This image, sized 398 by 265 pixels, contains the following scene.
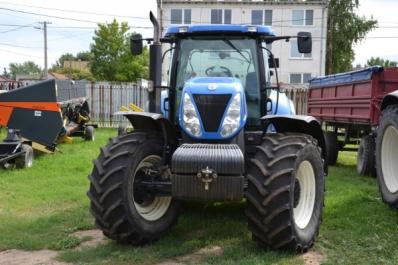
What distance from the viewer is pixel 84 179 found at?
31.1 feet

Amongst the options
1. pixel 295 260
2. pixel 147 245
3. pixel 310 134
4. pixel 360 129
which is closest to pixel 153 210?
pixel 147 245

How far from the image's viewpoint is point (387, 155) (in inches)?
276

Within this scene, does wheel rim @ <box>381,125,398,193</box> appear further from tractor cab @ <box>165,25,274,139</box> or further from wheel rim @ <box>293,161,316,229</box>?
tractor cab @ <box>165,25,274,139</box>

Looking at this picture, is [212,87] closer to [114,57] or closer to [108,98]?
[108,98]

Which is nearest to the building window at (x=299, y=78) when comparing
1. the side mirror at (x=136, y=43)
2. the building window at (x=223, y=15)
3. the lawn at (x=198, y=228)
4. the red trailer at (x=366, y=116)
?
the building window at (x=223, y=15)

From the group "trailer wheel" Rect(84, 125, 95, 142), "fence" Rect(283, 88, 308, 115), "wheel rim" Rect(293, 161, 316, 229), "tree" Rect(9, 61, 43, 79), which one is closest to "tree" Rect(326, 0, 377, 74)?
"fence" Rect(283, 88, 308, 115)

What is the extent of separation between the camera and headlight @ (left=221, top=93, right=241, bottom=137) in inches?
212

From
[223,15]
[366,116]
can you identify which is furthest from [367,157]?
[223,15]

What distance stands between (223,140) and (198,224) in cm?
134

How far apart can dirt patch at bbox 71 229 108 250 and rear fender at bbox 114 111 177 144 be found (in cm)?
125

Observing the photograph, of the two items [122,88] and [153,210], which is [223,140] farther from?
[122,88]

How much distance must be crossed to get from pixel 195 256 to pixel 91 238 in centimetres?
131

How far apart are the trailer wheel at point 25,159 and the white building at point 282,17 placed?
29.5m

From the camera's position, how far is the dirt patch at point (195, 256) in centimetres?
503
